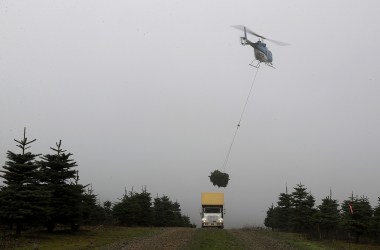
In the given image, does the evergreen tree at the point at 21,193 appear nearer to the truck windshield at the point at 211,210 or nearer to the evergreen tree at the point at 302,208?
the truck windshield at the point at 211,210

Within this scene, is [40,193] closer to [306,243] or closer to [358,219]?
[306,243]

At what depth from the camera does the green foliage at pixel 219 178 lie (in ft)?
233

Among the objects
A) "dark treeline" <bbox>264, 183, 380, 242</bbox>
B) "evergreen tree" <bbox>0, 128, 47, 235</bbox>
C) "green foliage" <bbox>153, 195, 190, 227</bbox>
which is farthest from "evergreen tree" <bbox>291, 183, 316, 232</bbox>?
"evergreen tree" <bbox>0, 128, 47, 235</bbox>

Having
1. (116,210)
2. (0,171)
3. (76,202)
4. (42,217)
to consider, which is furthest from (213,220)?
(0,171)

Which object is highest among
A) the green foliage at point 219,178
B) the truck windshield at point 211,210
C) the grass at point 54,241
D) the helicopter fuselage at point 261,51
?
the helicopter fuselage at point 261,51

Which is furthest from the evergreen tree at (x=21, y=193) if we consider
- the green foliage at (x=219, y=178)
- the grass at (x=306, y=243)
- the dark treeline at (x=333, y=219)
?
the green foliage at (x=219, y=178)

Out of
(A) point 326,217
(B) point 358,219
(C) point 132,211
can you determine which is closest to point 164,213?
(C) point 132,211

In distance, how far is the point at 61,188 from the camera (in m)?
31.7

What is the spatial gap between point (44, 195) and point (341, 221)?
43.4 meters

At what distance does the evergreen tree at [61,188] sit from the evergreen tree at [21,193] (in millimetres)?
2079

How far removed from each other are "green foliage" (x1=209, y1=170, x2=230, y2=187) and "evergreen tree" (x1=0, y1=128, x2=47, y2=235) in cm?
4490

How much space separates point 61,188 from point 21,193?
4666mm

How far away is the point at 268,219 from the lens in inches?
3947

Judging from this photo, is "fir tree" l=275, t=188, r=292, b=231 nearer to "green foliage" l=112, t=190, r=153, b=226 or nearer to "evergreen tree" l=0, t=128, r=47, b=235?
"green foliage" l=112, t=190, r=153, b=226
